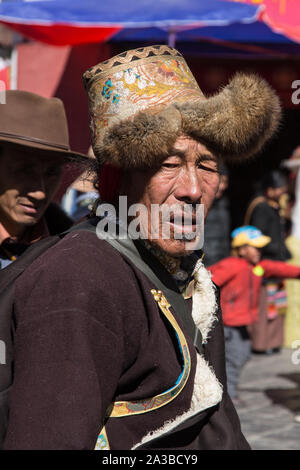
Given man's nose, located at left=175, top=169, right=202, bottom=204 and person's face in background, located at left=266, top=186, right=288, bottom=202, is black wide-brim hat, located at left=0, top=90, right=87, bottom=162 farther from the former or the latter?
person's face in background, located at left=266, top=186, right=288, bottom=202

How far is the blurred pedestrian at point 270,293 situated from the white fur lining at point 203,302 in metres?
6.43

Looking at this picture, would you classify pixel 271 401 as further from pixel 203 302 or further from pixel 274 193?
pixel 203 302

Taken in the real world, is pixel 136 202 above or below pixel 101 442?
above

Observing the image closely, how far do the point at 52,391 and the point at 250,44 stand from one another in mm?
7420

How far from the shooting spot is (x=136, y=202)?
1.83 meters

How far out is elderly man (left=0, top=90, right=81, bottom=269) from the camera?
294 cm

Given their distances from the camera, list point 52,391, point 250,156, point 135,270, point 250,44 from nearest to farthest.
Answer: point 52,391
point 135,270
point 250,156
point 250,44

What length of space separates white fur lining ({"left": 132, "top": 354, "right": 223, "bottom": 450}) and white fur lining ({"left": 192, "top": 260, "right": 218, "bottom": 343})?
17cm

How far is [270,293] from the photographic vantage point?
27.9ft

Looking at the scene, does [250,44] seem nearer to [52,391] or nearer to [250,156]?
[250,156]

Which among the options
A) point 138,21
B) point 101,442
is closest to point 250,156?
point 101,442

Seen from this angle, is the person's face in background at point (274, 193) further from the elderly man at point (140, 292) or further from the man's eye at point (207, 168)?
the man's eye at point (207, 168)

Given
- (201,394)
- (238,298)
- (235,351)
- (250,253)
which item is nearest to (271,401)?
(235,351)

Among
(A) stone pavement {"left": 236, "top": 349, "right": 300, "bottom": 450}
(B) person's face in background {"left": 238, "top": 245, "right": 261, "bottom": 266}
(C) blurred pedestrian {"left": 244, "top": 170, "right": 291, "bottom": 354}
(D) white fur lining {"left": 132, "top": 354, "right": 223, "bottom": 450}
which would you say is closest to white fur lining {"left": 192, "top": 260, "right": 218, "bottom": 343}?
(D) white fur lining {"left": 132, "top": 354, "right": 223, "bottom": 450}
